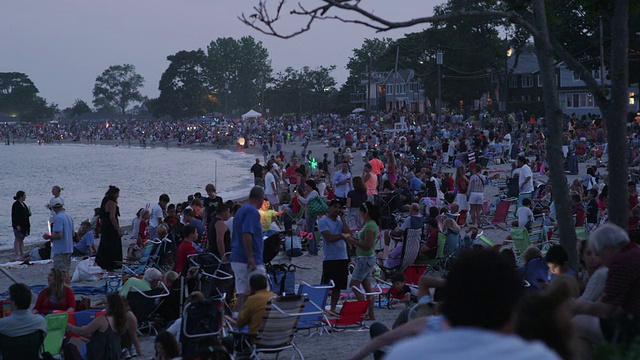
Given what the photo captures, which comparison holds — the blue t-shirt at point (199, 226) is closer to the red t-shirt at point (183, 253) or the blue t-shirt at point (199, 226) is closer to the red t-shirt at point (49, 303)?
the red t-shirt at point (183, 253)

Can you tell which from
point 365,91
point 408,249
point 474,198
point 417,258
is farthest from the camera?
point 365,91

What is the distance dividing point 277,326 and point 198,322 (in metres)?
0.80

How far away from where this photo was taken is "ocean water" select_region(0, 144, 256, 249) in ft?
151

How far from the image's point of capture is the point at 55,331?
28.1 feet

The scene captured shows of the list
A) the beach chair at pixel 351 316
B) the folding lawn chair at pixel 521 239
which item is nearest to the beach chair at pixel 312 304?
the beach chair at pixel 351 316

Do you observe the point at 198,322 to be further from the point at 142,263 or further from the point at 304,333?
the point at 142,263

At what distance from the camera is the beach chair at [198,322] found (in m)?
8.29

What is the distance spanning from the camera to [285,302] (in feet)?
27.5

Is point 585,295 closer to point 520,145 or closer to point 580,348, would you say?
point 580,348

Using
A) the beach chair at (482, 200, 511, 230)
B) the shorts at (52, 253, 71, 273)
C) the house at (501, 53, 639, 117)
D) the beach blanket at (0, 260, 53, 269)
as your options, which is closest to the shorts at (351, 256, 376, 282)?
the shorts at (52, 253, 71, 273)

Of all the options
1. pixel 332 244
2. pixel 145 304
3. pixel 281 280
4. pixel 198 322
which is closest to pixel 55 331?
pixel 198 322

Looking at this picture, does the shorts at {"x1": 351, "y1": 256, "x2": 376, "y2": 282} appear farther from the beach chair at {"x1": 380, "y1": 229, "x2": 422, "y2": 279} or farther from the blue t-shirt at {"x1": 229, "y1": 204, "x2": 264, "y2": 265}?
the beach chair at {"x1": 380, "y1": 229, "x2": 422, "y2": 279}

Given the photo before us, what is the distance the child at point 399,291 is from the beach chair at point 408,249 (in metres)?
1.02

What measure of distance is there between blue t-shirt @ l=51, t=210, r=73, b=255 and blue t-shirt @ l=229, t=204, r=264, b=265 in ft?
16.0
